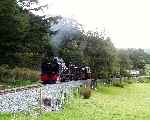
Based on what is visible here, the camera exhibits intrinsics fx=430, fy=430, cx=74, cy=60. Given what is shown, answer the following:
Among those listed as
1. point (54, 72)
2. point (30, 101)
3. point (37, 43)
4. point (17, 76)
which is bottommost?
point (30, 101)

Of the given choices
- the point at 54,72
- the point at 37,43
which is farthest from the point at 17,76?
the point at 37,43

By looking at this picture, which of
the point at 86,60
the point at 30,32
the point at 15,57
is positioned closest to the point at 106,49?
the point at 86,60

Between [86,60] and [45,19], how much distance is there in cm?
792

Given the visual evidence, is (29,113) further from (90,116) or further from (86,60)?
(86,60)

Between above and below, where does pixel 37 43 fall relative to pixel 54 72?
above

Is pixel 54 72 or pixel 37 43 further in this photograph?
pixel 37 43

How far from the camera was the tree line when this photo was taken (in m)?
43.5

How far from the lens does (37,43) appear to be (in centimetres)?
5238

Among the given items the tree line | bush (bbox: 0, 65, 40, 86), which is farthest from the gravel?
the tree line

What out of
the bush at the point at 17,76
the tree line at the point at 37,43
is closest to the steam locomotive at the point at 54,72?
the bush at the point at 17,76

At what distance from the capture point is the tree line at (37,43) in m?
43.5

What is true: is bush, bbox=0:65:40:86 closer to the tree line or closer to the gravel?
the tree line

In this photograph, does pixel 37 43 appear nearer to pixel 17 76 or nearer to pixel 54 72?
pixel 17 76

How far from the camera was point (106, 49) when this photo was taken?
201 ft
